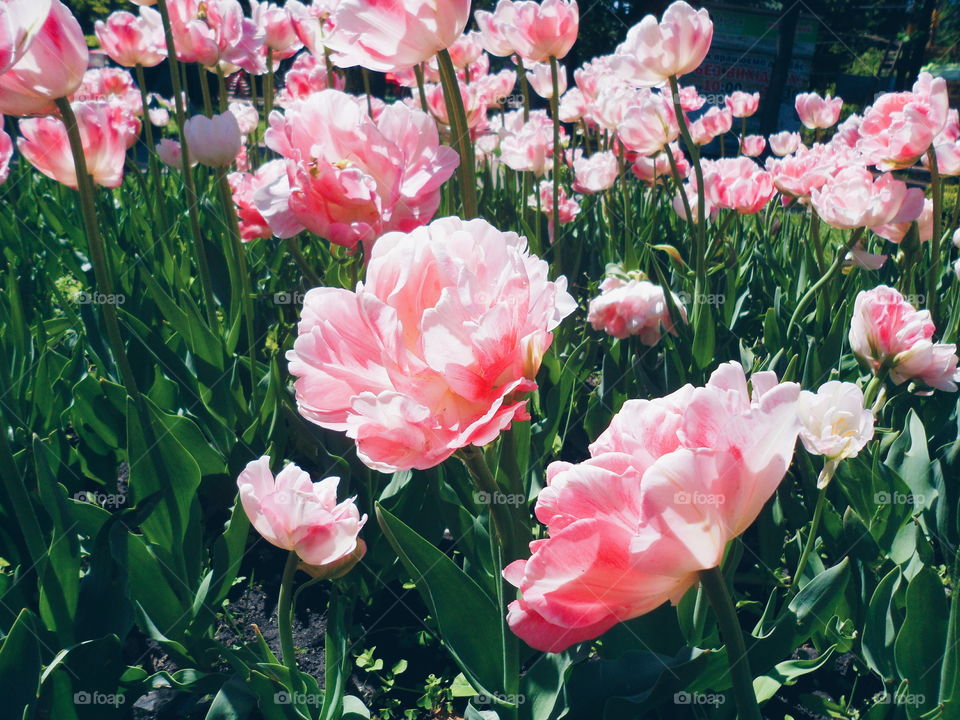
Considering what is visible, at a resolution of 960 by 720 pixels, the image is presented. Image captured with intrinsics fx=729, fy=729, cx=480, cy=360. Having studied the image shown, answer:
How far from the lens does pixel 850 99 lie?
9234mm

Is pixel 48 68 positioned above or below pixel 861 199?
above

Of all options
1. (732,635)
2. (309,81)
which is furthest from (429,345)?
(309,81)

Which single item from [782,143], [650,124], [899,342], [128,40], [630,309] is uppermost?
[128,40]

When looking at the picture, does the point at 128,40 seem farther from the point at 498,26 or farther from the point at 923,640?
the point at 923,640

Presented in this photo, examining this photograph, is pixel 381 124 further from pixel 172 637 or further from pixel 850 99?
pixel 850 99

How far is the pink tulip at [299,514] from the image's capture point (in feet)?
2.61

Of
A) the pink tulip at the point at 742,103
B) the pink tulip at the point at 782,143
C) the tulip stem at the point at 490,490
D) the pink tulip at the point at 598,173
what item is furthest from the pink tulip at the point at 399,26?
the pink tulip at the point at 742,103

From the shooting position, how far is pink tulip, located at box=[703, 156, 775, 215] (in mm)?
1970

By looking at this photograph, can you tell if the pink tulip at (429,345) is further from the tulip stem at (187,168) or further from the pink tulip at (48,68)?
the tulip stem at (187,168)

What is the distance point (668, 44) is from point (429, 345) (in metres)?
1.24

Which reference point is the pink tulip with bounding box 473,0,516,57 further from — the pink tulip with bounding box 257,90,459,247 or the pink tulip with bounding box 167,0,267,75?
the pink tulip with bounding box 257,90,459,247

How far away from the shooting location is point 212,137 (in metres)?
1.50

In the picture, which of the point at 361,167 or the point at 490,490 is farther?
the point at 361,167

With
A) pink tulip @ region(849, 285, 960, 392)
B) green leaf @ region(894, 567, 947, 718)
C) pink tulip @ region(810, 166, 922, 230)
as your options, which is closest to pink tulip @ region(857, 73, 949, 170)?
pink tulip @ region(810, 166, 922, 230)
